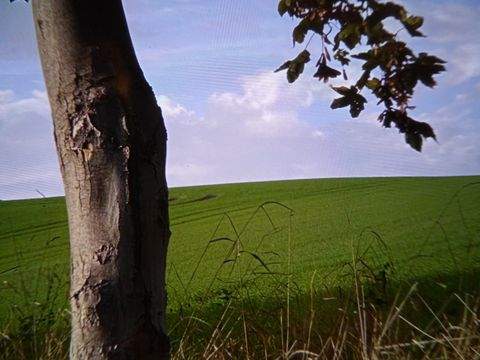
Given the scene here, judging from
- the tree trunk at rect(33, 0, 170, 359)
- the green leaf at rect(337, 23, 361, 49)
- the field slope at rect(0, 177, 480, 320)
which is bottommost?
the field slope at rect(0, 177, 480, 320)

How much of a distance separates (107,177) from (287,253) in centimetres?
512

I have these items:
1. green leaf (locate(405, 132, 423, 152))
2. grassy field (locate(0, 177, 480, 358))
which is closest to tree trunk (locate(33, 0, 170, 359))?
grassy field (locate(0, 177, 480, 358))

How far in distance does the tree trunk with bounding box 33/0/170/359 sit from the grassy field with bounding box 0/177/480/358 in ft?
1.58

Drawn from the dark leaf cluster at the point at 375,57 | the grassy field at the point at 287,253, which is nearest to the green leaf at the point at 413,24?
the dark leaf cluster at the point at 375,57

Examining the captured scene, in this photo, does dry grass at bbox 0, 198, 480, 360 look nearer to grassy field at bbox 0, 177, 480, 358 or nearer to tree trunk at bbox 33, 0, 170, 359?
grassy field at bbox 0, 177, 480, 358

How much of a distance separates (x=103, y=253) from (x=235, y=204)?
566 inches

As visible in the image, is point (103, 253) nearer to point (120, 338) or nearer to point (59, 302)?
point (120, 338)

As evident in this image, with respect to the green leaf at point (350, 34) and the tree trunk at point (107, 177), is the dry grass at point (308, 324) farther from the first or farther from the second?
the green leaf at point (350, 34)

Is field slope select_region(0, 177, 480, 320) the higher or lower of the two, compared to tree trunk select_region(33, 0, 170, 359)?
lower

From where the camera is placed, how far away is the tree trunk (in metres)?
0.98

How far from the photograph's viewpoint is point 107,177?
3.31ft

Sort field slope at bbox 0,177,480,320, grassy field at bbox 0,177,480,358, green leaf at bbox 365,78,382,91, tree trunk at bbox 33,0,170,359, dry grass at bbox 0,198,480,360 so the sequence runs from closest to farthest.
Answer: tree trunk at bbox 33,0,170,359
green leaf at bbox 365,78,382,91
dry grass at bbox 0,198,480,360
grassy field at bbox 0,177,480,358
field slope at bbox 0,177,480,320

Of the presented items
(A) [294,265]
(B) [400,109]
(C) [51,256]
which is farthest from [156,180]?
(C) [51,256]

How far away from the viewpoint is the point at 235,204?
50.4ft
